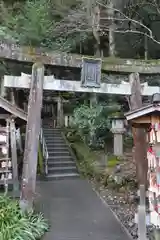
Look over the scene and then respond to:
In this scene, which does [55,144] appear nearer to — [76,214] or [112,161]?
[112,161]

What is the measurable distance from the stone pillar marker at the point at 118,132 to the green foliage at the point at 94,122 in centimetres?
69

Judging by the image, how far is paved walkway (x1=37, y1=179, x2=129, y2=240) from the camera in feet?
19.4

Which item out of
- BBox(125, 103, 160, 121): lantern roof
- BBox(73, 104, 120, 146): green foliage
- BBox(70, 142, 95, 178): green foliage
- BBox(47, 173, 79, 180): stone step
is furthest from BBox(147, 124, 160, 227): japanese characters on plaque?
BBox(73, 104, 120, 146): green foliage

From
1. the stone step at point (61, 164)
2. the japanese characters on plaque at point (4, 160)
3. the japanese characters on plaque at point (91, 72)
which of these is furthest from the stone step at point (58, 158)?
the japanese characters on plaque at point (91, 72)

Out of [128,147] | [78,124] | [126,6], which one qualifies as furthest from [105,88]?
[126,6]

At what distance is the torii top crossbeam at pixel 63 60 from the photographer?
7258 millimetres

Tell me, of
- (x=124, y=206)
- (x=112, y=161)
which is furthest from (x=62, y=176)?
(x=124, y=206)

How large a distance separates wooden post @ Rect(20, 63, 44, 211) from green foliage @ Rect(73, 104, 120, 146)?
17.5 ft

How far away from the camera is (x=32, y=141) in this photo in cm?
703

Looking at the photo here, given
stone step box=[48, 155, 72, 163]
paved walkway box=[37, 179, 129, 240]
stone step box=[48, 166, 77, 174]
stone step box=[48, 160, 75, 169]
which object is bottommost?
paved walkway box=[37, 179, 129, 240]

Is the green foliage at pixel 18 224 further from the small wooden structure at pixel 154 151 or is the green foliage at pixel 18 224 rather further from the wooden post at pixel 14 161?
the small wooden structure at pixel 154 151

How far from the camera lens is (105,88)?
7910 millimetres

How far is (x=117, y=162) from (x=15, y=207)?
5676 millimetres

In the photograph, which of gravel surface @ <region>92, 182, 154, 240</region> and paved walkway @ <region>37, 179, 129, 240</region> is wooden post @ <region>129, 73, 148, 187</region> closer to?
gravel surface @ <region>92, 182, 154, 240</region>
